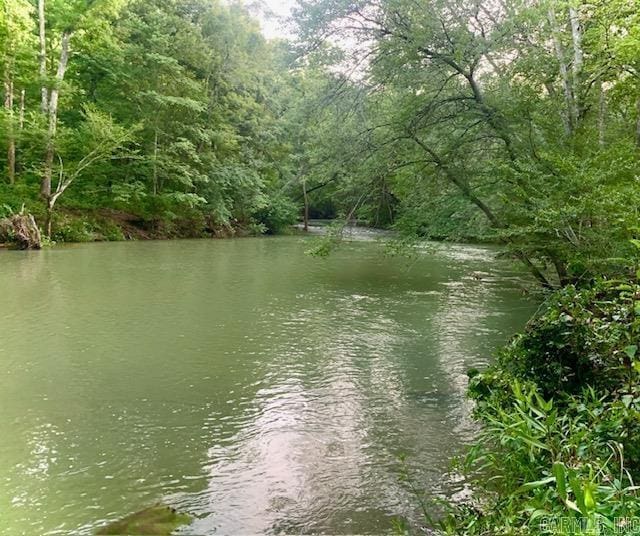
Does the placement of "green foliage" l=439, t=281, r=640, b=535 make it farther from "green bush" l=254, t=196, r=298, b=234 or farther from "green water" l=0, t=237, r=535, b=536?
"green bush" l=254, t=196, r=298, b=234

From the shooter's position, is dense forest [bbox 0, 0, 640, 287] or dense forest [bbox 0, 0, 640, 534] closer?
dense forest [bbox 0, 0, 640, 534]

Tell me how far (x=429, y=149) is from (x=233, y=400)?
21.1 feet

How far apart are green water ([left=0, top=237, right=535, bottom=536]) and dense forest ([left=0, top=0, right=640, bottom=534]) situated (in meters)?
0.86

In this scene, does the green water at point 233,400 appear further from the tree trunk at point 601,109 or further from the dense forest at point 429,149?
the tree trunk at point 601,109

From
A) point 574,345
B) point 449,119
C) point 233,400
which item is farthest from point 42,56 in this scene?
point 574,345

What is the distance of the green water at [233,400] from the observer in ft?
9.77

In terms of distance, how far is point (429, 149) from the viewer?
934 cm

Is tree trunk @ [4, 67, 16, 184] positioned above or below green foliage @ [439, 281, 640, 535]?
above

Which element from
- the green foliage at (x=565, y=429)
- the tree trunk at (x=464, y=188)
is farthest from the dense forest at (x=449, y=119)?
the green foliage at (x=565, y=429)

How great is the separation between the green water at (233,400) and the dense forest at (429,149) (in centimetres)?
86

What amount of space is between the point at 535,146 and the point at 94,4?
16.4 m

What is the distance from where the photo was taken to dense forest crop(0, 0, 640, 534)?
2.38 meters

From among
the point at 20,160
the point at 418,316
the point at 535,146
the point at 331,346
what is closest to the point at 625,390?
the point at 331,346

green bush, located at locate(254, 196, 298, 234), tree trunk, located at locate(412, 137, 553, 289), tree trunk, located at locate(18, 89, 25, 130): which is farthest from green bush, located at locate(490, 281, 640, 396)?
green bush, located at locate(254, 196, 298, 234)
